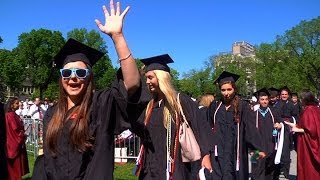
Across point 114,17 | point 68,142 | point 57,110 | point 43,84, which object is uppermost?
point 43,84

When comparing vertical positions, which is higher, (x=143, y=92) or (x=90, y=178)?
(x=143, y=92)

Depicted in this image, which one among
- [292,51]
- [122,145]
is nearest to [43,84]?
[292,51]

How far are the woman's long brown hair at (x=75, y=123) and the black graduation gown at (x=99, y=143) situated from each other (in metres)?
0.03

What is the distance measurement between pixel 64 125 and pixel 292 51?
214 ft

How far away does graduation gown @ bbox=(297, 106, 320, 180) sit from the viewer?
331 inches

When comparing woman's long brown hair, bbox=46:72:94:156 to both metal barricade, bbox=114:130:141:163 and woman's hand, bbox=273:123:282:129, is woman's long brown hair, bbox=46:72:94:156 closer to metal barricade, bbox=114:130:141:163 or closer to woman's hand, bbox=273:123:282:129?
woman's hand, bbox=273:123:282:129

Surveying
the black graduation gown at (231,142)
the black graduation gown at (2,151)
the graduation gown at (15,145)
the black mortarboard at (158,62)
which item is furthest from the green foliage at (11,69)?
the black graduation gown at (2,151)

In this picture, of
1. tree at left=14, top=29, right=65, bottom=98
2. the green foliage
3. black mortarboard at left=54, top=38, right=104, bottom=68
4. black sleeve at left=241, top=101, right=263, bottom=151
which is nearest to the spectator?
black mortarboard at left=54, top=38, right=104, bottom=68

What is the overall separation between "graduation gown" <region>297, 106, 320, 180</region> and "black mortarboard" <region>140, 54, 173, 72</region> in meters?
4.03

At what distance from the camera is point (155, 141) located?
15.5 ft

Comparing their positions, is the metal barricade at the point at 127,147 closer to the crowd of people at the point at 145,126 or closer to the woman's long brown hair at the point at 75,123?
the crowd of people at the point at 145,126

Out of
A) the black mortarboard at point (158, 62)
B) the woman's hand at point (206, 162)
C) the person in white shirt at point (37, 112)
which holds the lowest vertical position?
the woman's hand at point (206, 162)

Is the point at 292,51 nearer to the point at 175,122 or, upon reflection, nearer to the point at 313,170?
the point at 313,170

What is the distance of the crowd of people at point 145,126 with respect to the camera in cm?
291
